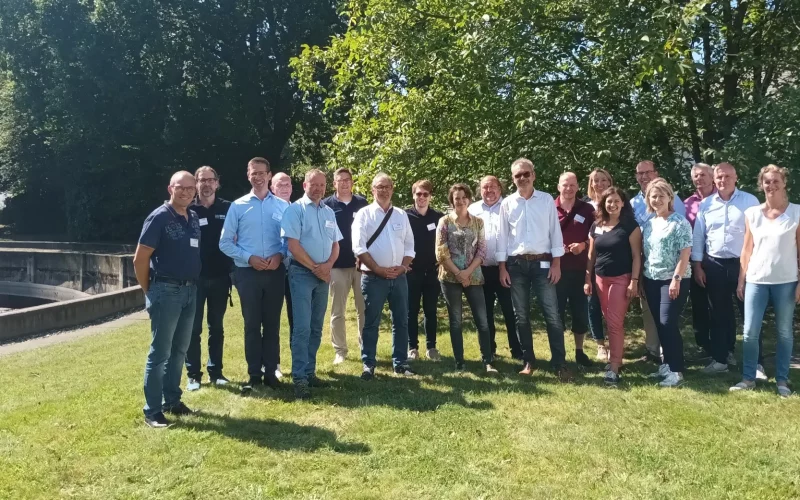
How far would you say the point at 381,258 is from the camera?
579 centimetres

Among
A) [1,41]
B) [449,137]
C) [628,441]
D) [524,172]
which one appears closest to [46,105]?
[1,41]

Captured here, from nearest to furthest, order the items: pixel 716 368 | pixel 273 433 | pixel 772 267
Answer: pixel 273 433, pixel 772 267, pixel 716 368

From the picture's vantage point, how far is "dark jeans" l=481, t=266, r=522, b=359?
643 centimetres

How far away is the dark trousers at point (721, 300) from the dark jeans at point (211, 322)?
181 inches

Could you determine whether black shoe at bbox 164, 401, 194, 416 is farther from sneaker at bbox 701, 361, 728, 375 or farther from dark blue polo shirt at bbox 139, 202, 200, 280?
sneaker at bbox 701, 361, 728, 375

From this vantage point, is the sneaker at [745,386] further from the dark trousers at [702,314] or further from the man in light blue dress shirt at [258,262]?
the man in light blue dress shirt at [258,262]

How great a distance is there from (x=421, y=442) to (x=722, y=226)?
357 cm

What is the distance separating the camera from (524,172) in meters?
5.73

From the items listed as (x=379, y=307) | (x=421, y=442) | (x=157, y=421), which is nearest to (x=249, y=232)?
(x=379, y=307)

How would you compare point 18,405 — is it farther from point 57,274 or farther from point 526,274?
point 57,274

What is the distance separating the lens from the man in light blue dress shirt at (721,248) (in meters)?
5.71

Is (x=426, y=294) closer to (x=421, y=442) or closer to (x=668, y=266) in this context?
(x=668, y=266)

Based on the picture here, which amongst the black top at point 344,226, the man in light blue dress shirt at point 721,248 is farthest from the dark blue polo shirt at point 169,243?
the man in light blue dress shirt at point 721,248

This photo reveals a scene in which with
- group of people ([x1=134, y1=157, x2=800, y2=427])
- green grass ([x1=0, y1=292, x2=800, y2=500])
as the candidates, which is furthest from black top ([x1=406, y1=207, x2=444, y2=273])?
green grass ([x1=0, y1=292, x2=800, y2=500])
